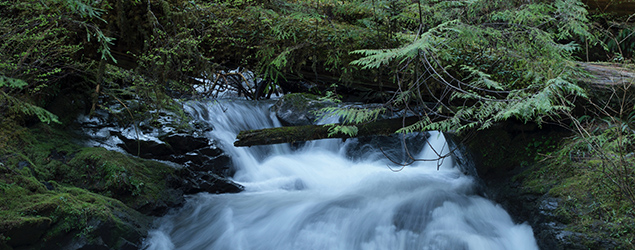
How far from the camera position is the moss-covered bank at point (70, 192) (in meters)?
4.02

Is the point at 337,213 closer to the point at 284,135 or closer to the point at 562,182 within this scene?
the point at 284,135

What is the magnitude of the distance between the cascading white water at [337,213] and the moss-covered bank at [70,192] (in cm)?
49

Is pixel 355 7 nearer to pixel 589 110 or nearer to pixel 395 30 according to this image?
pixel 395 30

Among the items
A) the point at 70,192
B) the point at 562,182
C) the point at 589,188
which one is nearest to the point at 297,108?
the point at 70,192

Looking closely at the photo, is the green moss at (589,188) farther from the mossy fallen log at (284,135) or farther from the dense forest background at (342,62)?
the mossy fallen log at (284,135)

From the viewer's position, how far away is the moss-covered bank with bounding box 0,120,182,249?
13.2 ft

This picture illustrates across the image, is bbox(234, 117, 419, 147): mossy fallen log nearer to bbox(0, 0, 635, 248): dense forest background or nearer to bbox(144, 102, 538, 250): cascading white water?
bbox(0, 0, 635, 248): dense forest background

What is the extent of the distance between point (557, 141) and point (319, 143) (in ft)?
19.1

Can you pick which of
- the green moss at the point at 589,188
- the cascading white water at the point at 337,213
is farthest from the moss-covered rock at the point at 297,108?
the green moss at the point at 589,188

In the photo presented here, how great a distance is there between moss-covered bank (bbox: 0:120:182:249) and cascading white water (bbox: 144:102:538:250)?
494 millimetres

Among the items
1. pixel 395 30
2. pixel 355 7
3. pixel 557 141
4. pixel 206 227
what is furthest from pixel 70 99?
pixel 557 141

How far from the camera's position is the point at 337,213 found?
6055mm

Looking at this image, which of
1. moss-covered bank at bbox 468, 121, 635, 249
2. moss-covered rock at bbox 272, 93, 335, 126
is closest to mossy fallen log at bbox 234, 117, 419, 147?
moss-covered bank at bbox 468, 121, 635, 249

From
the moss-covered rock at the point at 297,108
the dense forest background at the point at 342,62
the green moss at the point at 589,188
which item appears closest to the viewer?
the green moss at the point at 589,188
